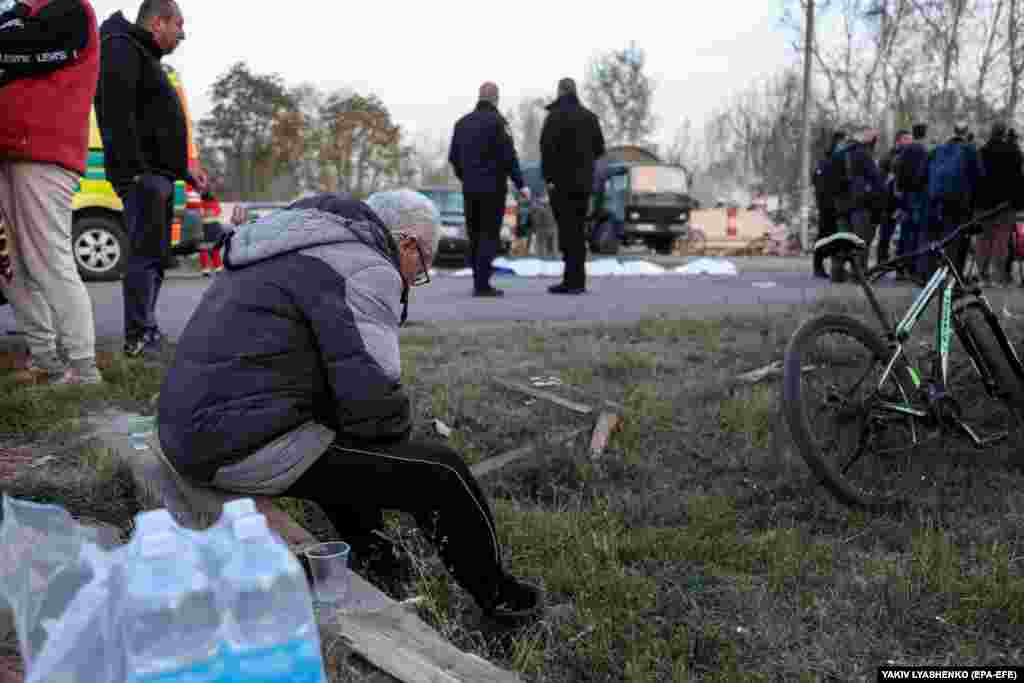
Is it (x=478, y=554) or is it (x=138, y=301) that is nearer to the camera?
(x=478, y=554)

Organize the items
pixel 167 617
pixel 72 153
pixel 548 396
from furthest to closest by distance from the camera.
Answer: pixel 548 396
pixel 72 153
pixel 167 617

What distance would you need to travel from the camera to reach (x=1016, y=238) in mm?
12398

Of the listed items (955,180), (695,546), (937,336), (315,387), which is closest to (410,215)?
(315,387)

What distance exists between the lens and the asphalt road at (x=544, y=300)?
7.87 m

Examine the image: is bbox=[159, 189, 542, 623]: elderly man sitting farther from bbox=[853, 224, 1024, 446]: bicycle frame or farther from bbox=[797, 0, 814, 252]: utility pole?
bbox=[797, 0, 814, 252]: utility pole

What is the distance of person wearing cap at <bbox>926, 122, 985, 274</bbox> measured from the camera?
11.6m

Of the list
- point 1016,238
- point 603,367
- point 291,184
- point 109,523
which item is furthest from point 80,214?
point 291,184

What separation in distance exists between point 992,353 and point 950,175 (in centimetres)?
830

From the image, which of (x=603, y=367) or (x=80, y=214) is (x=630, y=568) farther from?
(x=80, y=214)

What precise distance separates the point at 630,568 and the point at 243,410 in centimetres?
157

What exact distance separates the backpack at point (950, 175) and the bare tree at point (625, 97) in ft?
122

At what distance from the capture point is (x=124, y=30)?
17.8ft

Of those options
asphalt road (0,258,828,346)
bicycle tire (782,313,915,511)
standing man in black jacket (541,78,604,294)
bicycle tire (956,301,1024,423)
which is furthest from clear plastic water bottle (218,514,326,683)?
standing man in black jacket (541,78,604,294)

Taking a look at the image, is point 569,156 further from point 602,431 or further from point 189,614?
point 189,614
